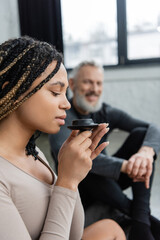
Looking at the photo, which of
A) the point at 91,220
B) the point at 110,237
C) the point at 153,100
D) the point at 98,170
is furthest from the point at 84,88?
the point at 153,100

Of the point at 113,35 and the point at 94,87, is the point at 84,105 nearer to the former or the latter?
the point at 94,87

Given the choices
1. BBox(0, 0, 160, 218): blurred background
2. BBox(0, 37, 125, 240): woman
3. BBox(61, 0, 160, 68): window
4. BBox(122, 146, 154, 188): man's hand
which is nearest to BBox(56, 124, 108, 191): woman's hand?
BBox(0, 37, 125, 240): woman

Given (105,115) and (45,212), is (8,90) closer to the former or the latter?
(45,212)

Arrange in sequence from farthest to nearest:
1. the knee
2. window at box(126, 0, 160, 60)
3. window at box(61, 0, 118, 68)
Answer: window at box(61, 0, 118, 68), window at box(126, 0, 160, 60), the knee

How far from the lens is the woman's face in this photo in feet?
2.15

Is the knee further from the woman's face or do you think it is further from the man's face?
the man's face

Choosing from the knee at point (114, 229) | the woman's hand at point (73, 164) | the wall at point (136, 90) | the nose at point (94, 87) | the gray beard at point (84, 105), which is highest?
the woman's hand at point (73, 164)

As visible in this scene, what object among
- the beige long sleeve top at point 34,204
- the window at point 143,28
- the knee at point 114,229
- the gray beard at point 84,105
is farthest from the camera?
the window at point 143,28

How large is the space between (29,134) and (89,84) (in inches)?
47.5

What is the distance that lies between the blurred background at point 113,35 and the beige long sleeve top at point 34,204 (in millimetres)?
2509

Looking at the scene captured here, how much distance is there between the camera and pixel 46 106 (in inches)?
26.1

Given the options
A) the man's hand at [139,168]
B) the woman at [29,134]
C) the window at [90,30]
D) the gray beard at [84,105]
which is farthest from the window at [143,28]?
the woman at [29,134]

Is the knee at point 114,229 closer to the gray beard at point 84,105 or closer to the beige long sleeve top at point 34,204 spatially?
the beige long sleeve top at point 34,204

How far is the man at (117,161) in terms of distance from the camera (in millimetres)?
1343
